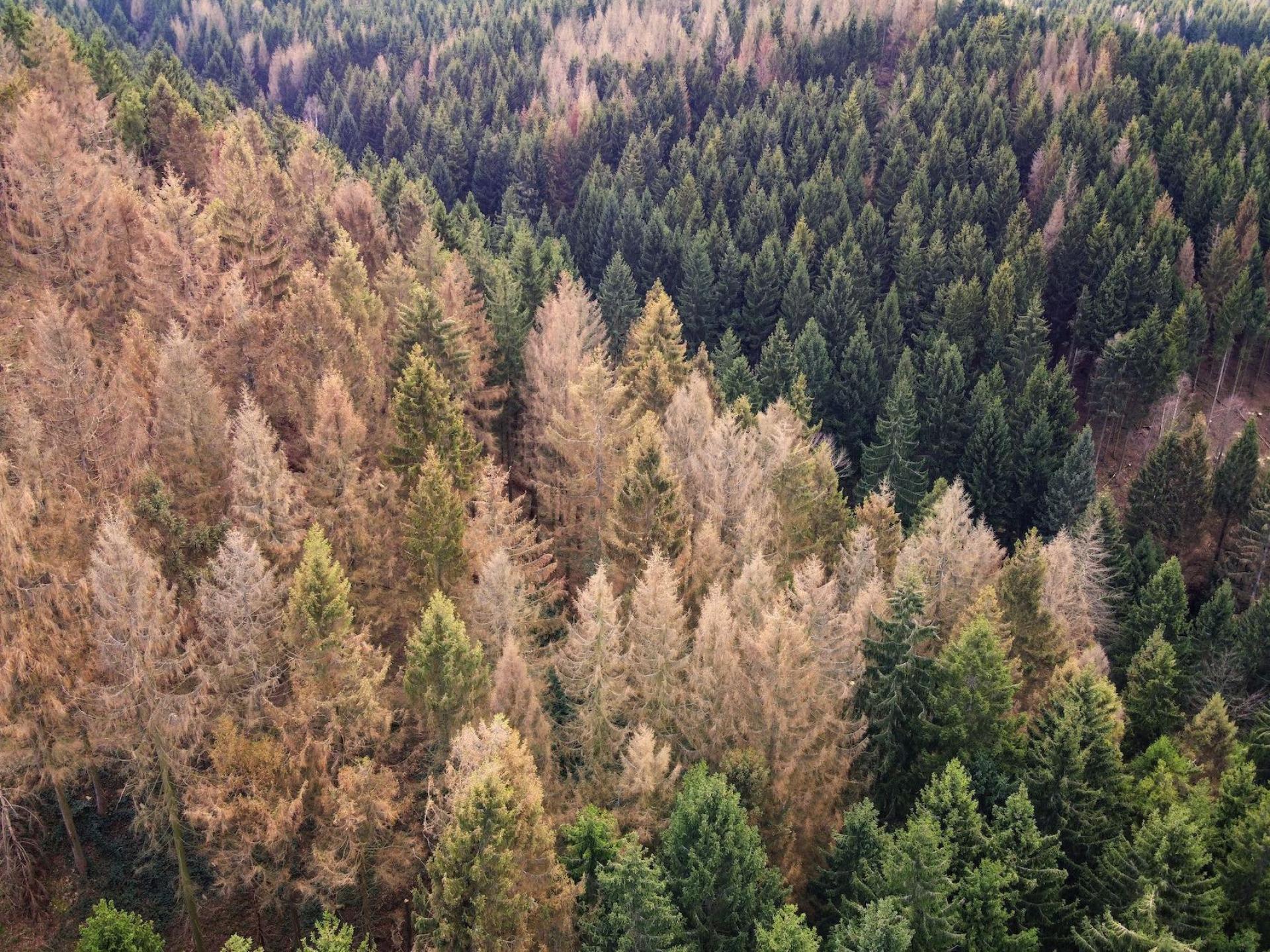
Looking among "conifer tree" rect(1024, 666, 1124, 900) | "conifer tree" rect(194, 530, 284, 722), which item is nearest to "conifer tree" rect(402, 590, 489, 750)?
"conifer tree" rect(194, 530, 284, 722)

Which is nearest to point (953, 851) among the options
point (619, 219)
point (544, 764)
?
point (544, 764)

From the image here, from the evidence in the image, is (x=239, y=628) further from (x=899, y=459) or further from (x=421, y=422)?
(x=899, y=459)

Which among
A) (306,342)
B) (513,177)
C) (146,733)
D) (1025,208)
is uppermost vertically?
(306,342)

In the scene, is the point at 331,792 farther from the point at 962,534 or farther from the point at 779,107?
the point at 779,107

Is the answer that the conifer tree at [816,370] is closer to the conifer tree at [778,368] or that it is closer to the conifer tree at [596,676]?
the conifer tree at [778,368]


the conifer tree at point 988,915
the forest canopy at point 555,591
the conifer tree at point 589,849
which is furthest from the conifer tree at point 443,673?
the conifer tree at point 988,915

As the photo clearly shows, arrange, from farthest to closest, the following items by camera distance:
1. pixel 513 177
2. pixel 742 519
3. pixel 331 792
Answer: pixel 513 177
pixel 742 519
pixel 331 792

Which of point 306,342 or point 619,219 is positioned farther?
point 619,219

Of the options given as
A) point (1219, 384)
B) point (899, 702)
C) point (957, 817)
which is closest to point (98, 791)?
point (957, 817)
